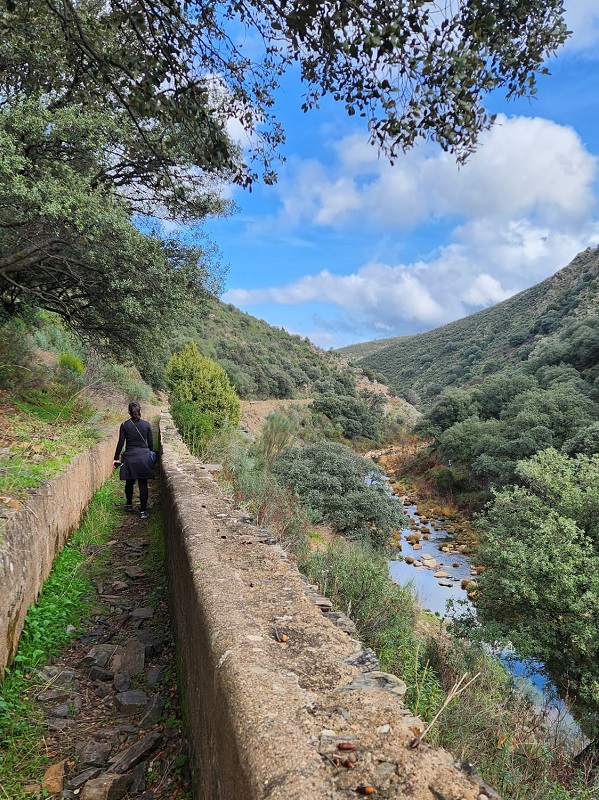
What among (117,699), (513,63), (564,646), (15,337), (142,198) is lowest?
(564,646)

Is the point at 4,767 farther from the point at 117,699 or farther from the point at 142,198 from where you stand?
the point at 142,198

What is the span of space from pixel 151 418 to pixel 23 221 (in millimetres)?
9006

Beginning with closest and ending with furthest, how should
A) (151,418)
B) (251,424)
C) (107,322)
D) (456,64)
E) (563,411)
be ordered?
(456,64)
(107,322)
(151,418)
(563,411)
(251,424)

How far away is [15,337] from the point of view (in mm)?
11070

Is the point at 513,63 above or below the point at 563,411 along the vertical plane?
above

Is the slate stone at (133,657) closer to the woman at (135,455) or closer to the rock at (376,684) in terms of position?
the rock at (376,684)

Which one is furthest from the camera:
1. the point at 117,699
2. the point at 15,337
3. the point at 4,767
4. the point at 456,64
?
the point at 15,337

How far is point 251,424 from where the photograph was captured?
28.3 metres

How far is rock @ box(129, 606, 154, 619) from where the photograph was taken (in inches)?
167

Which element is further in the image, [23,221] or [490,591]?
[490,591]

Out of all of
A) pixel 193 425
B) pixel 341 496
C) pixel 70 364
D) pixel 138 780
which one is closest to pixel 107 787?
pixel 138 780

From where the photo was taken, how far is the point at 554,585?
8914 millimetres

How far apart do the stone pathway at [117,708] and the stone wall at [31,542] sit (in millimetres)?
492

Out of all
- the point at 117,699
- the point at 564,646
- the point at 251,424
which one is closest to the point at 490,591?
the point at 564,646
